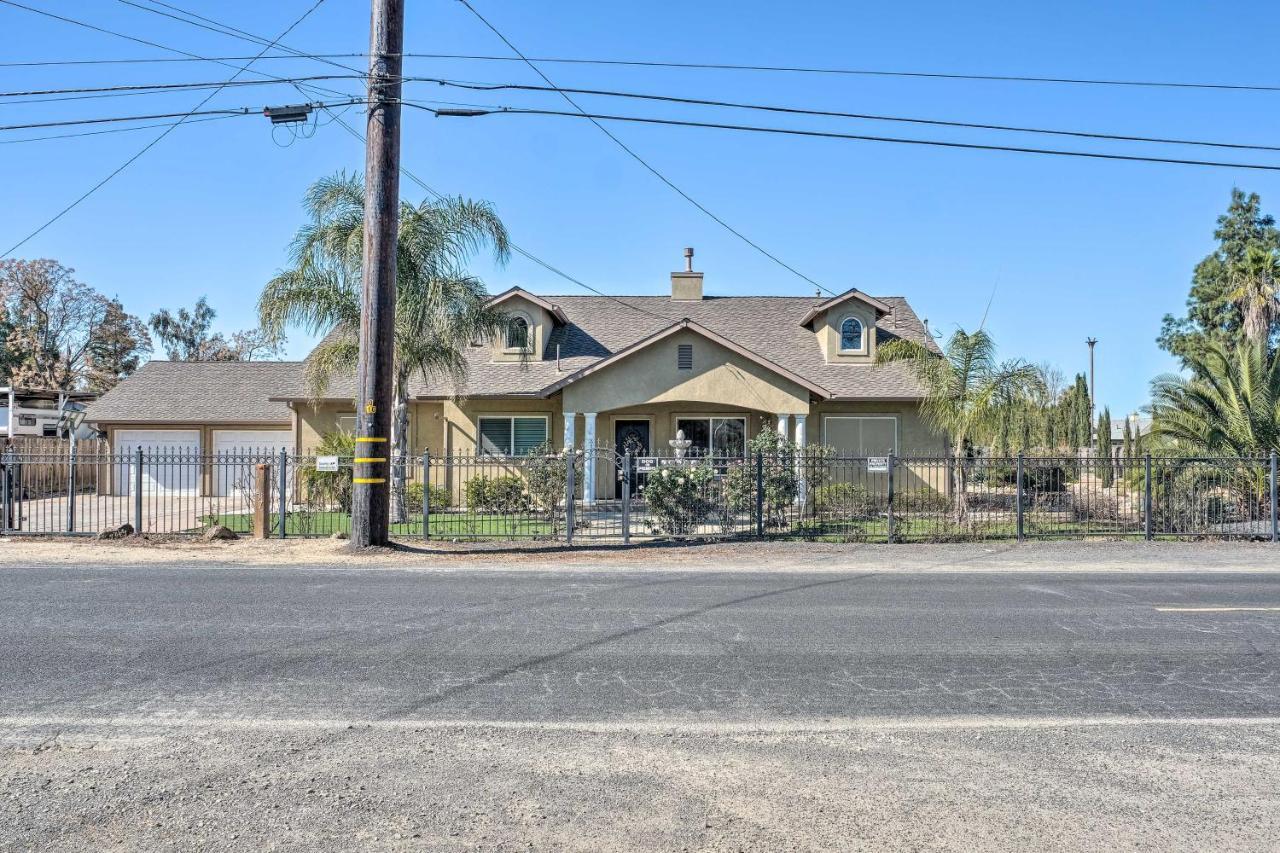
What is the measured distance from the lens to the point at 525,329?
2592 centimetres

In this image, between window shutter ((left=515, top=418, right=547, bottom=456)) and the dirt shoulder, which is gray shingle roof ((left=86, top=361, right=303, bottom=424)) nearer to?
window shutter ((left=515, top=418, right=547, bottom=456))

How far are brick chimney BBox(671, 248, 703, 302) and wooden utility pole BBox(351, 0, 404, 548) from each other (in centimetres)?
1651

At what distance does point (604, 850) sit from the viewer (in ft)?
13.1

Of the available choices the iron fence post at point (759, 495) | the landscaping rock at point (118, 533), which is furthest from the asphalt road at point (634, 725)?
the landscaping rock at point (118, 533)

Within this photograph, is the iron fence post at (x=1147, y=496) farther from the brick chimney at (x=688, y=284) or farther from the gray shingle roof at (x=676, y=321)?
the brick chimney at (x=688, y=284)

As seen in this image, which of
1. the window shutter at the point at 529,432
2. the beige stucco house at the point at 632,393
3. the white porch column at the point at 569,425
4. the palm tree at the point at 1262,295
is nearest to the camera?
the white porch column at the point at 569,425

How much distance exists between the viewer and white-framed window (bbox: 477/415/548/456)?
2517 centimetres

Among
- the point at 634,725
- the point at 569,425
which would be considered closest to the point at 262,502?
the point at 569,425

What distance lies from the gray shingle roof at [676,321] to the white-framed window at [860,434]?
2.93 ft

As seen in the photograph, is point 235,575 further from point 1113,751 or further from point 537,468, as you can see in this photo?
point 1113,751

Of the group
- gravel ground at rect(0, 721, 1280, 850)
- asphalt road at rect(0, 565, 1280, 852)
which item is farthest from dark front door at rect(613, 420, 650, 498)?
gravel ground at rect(0, 721, 1280, 850)

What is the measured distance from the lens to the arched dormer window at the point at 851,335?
26.3 m

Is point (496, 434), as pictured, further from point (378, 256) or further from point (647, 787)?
point (647, 787)

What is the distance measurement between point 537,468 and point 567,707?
46.4 ft
